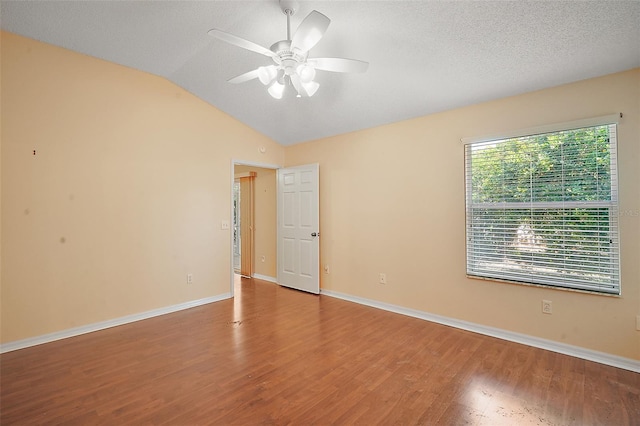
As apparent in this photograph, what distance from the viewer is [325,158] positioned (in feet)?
15.8

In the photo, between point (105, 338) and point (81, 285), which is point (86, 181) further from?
point (105, 338)

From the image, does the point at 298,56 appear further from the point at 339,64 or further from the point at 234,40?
the point at 234,40

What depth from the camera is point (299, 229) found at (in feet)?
16.4

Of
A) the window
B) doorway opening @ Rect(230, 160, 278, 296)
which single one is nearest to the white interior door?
doorway opening @ Rect(230, 160, 278, 296)

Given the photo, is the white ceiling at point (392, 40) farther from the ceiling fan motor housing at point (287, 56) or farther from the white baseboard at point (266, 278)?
the white baseboard at point (266, 278)

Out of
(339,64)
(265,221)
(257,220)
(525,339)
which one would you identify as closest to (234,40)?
(339,64)

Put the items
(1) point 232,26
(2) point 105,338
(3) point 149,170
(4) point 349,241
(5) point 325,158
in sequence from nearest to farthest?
(1) point 232,26 → (2) point 105,338 → (3) point 149,170 → (4) point 349,241 → (5) point 325,158

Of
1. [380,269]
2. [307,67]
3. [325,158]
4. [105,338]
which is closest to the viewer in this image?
[307,67]

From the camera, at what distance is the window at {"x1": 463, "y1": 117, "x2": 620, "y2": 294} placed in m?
2.64

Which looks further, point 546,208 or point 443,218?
point 443,218

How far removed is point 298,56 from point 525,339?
331cm

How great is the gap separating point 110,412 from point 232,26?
3066mm

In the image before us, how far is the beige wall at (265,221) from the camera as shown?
18.6ft

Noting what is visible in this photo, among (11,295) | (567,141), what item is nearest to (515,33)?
(567,141)
